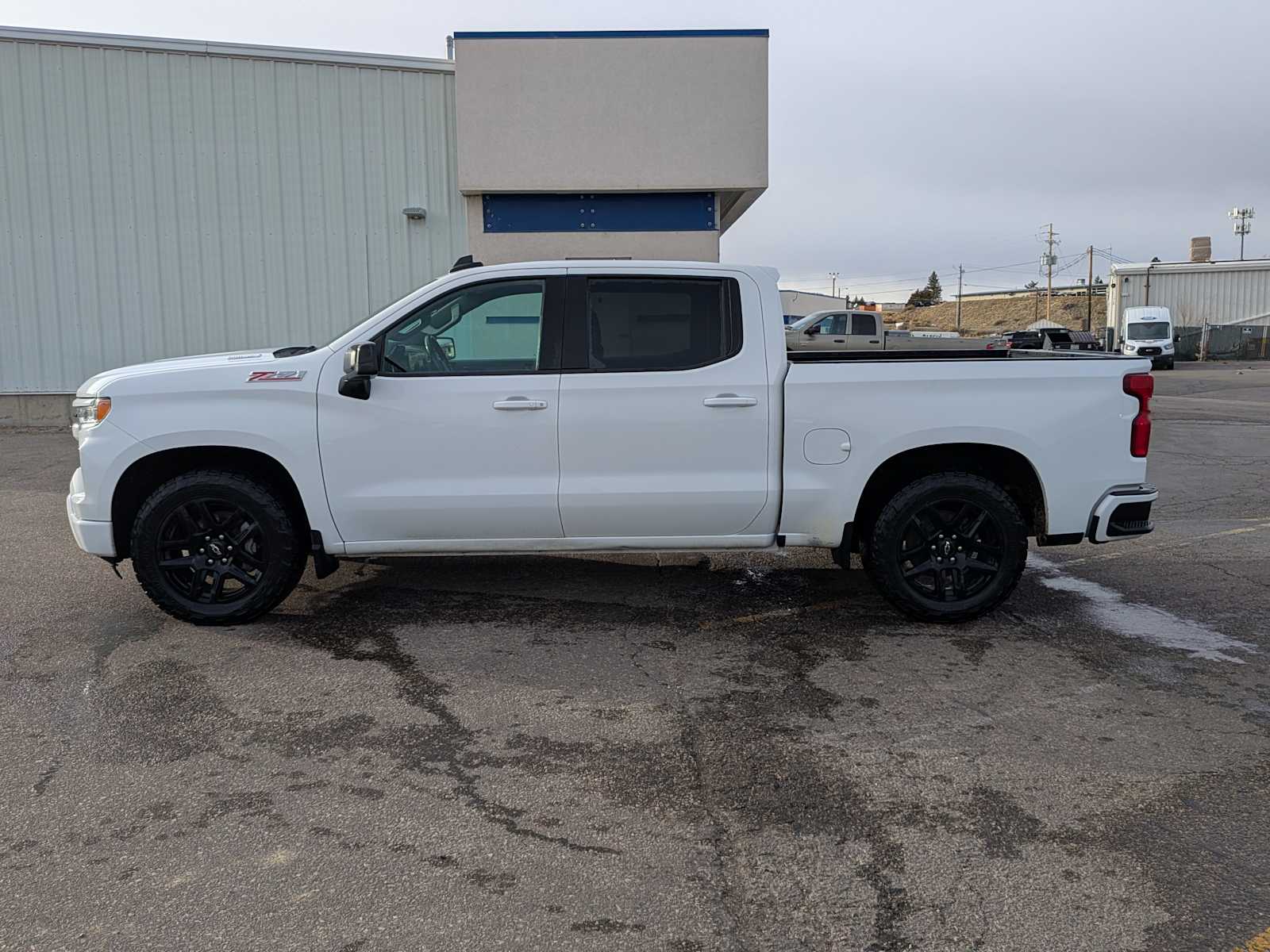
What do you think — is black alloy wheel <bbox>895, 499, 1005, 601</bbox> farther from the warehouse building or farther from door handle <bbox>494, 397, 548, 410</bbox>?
the warehouse building

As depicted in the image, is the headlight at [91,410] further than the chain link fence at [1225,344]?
No

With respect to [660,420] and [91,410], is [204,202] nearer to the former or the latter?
[91,410]

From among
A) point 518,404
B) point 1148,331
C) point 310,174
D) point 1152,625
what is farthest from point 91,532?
point 1148,331

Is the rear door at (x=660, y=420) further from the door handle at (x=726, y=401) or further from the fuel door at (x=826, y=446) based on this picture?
the fuel door at (x=826, y=446)

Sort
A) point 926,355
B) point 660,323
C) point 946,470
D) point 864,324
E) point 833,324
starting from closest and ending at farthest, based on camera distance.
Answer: point 660,323 → point 946,470 → point 926,355 → point 864,324 → point 833,324

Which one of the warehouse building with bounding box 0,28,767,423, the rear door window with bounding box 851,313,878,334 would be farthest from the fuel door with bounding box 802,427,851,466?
the rear door window with bounding box 851,313,878,334

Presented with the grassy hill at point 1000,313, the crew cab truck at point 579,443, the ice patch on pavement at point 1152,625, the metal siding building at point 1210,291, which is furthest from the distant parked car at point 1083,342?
the grassy hill at point 1000,313

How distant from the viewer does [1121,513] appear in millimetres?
5699

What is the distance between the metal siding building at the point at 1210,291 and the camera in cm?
5506

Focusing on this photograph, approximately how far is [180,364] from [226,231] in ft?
35.9

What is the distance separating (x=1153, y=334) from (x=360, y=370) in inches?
1731

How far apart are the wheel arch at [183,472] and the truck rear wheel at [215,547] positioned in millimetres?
60

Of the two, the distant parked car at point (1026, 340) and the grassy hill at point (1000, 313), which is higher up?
the grassy hill at point (1000, 313)

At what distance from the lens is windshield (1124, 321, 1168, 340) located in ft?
139
